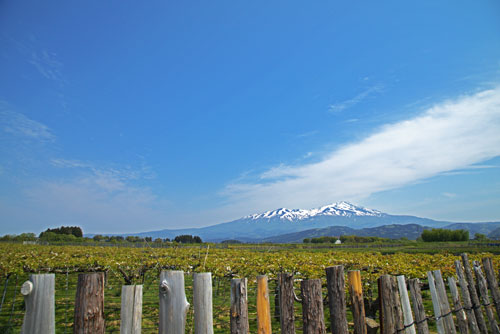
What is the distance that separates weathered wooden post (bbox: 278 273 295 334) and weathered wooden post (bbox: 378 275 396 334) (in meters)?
1.33

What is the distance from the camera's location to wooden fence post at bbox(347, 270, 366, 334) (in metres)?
3.20

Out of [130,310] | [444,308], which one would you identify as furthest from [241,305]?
[444,308]

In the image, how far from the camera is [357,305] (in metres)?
3.22

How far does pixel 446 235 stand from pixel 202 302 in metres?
111

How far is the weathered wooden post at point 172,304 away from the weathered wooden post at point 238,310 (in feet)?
1.64

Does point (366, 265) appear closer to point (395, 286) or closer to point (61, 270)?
point (395, 286)

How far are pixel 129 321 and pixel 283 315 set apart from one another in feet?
4.75

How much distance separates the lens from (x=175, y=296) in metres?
2.39

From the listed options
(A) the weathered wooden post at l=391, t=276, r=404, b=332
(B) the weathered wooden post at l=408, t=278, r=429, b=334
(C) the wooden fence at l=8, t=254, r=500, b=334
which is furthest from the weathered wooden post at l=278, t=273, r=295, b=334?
(B) the weathered wooden post at l=408, t=278, r=429, b=334

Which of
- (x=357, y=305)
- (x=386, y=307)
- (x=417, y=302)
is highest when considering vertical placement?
(x=357, y=305)

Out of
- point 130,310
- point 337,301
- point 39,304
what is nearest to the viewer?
point 39,304

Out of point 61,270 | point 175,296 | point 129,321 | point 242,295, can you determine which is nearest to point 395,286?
point 242,295

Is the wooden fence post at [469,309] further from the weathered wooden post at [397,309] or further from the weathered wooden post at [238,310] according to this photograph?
the weathered wooden post at [238,310]

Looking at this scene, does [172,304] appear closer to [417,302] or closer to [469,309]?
[417,302]
